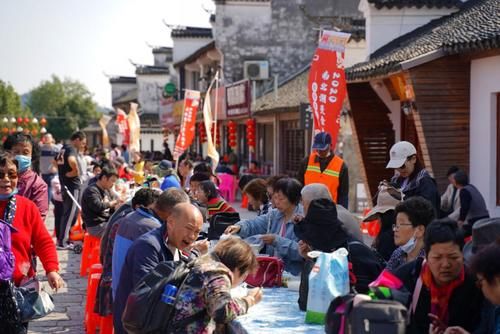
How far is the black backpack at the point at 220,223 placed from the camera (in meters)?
7.12

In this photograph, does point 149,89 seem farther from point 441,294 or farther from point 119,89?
point 441,294

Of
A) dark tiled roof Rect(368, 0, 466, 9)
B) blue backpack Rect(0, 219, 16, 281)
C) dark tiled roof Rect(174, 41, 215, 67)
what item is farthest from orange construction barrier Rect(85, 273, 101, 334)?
dark tiled roof Rect(174, 41, 215, 67)

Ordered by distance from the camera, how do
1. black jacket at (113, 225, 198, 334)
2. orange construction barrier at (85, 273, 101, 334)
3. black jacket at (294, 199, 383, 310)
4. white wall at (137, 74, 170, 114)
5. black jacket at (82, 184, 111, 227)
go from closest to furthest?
black jacket at (113, 225, 198, 334) < black jacket at (294, 199, 383, 310) < orange construction barrier at (85, 273, 101, 334) < black jacket at (82, 184, 111, 227) < white wall at (137, 74, 170, 114)

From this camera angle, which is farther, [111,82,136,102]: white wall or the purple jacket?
[111,82,136,102]: white wall

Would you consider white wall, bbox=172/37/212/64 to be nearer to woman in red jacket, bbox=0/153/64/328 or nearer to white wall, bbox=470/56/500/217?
white wall, bbox=470/56/500/217

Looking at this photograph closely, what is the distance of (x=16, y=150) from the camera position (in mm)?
8531

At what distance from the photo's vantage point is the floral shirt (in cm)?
366

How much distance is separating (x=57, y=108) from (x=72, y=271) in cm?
8049

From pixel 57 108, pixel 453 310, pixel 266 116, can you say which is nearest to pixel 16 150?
pixel 453 310

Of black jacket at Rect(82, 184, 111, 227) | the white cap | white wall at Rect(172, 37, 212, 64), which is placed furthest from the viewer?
white wall at Rect(172, 37, 212, 64)

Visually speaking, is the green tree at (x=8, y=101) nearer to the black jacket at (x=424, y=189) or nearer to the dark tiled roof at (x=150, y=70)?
the dark tiled roof at (x=150, y=70)

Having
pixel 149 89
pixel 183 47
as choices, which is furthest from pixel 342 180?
pixel 149 89

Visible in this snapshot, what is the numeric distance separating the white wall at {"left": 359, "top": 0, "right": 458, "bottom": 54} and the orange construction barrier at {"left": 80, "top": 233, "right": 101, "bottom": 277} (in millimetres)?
7704

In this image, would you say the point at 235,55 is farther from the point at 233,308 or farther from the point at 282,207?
the point at 233,308
